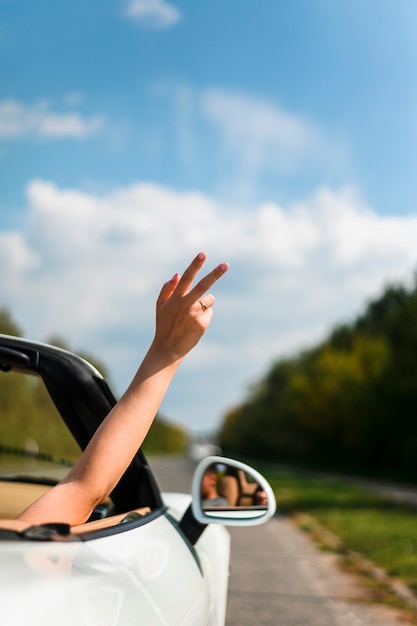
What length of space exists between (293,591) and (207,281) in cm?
687

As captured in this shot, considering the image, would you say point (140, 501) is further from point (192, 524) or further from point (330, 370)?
point (330, 370)

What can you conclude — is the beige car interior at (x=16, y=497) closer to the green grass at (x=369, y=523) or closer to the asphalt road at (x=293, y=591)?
the asphalt road at (x=293, y=591)

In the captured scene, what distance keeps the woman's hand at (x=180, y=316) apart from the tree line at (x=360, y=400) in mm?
39834

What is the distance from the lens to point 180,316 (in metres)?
2.17

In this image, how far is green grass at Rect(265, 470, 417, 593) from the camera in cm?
1060

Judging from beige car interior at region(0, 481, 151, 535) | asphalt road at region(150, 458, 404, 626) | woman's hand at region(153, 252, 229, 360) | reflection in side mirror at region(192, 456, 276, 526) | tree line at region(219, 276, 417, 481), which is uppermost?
woman's hand at region(153, 252, 229, 360)

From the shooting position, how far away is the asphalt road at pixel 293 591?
22.8ft

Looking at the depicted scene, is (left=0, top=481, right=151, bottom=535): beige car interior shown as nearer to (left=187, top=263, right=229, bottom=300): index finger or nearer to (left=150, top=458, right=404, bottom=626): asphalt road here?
(left=187, top=263, right=229, bottom=300): index finger

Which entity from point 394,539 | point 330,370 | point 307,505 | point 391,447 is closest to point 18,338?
point 394,539

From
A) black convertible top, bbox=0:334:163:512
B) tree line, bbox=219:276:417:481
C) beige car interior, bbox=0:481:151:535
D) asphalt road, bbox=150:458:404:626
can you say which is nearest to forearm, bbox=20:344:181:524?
black convertible top, bbox=0:334:163:512

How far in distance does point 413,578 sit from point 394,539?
13.1 ft

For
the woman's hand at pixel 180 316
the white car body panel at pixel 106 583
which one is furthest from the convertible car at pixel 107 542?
the woman's hand at pixel 180 316

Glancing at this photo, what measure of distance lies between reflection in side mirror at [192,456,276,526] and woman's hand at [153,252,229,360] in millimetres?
625

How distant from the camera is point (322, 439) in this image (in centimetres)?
7525
